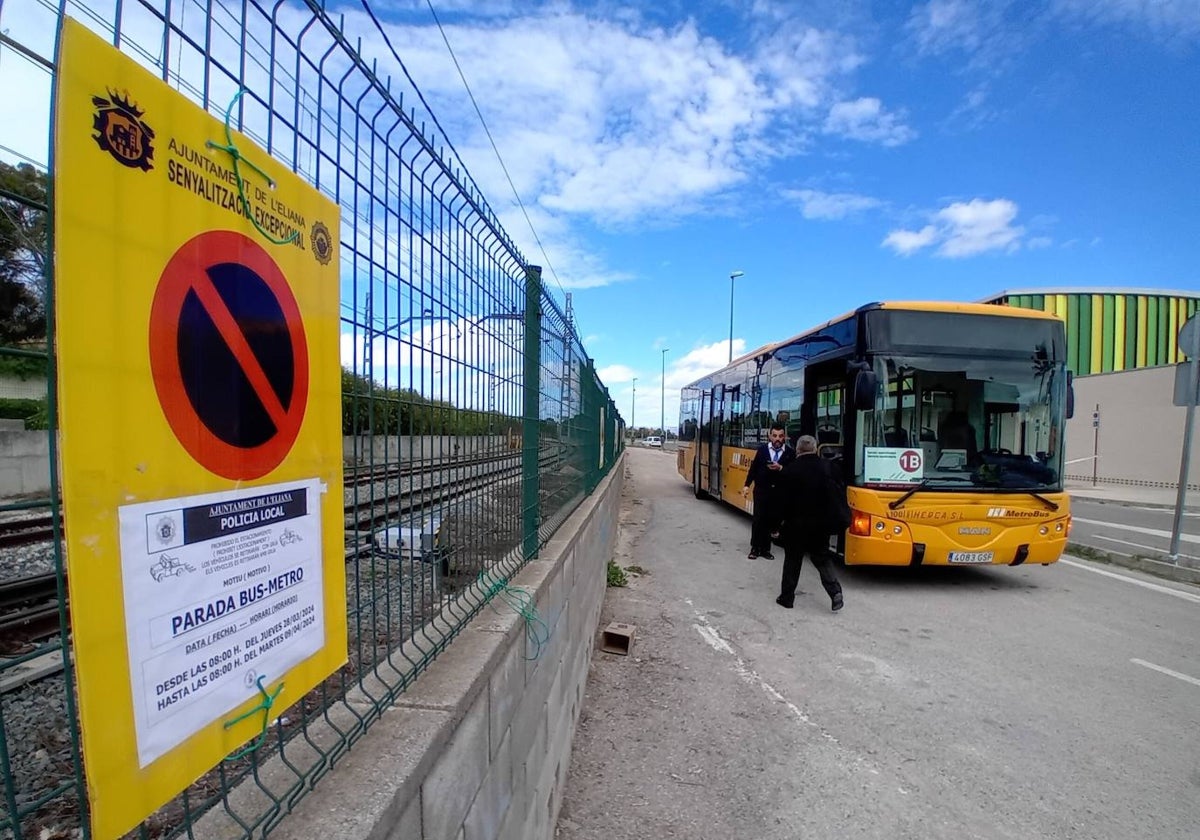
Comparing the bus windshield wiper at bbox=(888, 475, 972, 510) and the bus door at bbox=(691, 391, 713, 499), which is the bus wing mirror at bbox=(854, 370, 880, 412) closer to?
the bus windshield wiper at bbox=(888, 475, 972, 510)

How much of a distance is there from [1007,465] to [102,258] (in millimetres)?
8606

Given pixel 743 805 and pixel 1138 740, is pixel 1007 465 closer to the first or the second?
pixel 1138 740

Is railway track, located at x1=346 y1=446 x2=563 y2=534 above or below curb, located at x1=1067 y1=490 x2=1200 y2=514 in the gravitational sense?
above

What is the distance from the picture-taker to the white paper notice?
0.98 m

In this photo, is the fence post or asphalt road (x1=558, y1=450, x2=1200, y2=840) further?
the fence post

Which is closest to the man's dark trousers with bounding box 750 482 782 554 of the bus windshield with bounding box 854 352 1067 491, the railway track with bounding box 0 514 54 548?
the bus windshield with bounding box 854 352 1067 491

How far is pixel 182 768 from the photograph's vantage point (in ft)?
3.51

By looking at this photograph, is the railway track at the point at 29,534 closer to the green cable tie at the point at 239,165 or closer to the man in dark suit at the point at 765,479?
the green cable tie at the point at 239,165

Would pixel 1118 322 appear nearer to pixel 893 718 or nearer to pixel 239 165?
pixel 893 718

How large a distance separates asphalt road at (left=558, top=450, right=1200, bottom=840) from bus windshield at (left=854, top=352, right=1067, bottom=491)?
4.56 feet

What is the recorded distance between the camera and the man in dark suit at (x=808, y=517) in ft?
22.0

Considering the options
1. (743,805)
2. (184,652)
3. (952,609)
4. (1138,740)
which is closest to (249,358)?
(184,652)

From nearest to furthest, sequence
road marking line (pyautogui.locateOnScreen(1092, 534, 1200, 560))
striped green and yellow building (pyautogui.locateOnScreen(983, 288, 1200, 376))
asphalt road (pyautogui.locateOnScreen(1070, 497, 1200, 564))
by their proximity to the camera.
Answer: road marking line (pyautogui.locateOnScreen(1092, 534, 1200, 560)), asphalt road (pyautogui.locateOnScreen(1070, 497, 1200, 564)), striped green and yellow building (pyautogui.locateOnScreen(983, 288, 1200, 376))

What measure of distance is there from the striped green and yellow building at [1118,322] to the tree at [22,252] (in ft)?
136
